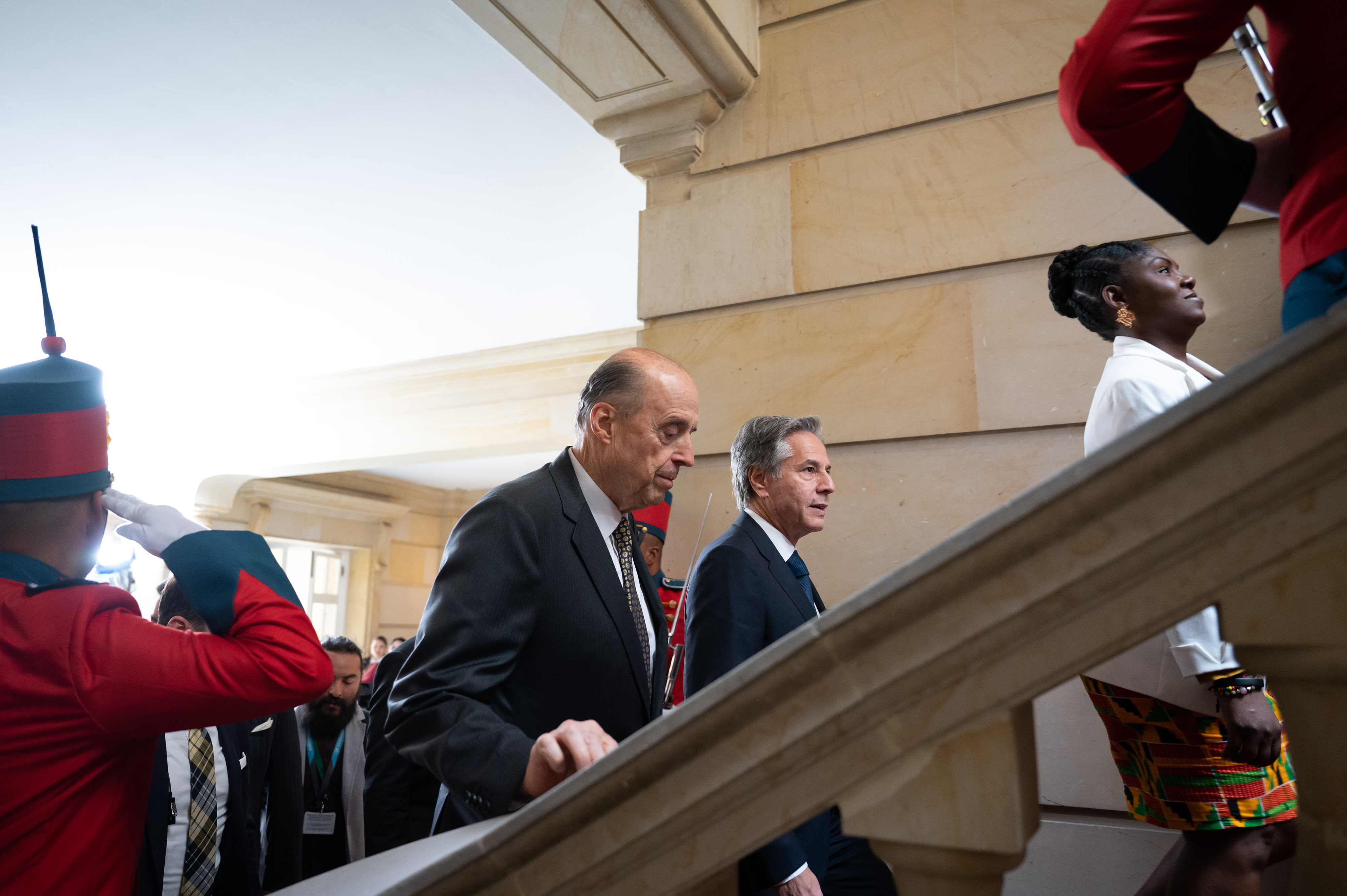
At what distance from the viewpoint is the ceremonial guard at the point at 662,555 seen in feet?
10.9

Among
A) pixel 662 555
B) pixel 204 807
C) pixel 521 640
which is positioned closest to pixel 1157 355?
pixel 521 640

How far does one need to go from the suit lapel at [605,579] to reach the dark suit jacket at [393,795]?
1335 millimetres

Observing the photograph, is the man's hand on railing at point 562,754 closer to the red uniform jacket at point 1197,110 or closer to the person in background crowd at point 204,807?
the red uniform jacket at point 1197,110

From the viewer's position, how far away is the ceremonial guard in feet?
10.9

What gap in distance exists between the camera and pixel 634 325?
7.70 meters

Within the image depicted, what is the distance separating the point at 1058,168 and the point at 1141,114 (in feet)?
7.28

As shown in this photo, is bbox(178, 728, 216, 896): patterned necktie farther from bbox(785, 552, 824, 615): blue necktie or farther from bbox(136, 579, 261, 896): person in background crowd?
bbox(785, 552, 824, 615): blue necktie

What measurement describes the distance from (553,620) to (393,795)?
1.67 m

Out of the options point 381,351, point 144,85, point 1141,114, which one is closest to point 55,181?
point 144,85

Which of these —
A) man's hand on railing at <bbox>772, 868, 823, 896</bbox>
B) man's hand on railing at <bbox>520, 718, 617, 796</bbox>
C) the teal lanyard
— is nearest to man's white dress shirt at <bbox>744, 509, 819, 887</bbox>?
man's hand on railing at <bbox>772, 868, 823, 896</bbox>

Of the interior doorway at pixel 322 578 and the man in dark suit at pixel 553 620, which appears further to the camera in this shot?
the interior doorway at pixel 322 578

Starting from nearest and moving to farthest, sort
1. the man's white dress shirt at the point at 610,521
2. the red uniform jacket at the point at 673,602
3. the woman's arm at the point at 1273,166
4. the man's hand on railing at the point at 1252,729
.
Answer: the woman's arm at the point at 1273,166 → the man's hand on railing at the point at 1252,729 → the man's white dress shirt at the point at 610,521 → the red uniform jacket at the point at 673,602

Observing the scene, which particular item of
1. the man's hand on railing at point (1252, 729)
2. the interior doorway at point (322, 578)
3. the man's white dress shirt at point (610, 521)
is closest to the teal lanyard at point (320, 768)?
the man's white dress shirt at point (610, 521)

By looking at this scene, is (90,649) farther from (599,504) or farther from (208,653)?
(599,504)
